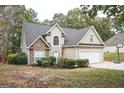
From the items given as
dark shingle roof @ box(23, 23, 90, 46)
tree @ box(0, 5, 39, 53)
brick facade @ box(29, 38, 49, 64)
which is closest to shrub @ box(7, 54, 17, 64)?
tree @ box(0, 5, 39, 53)

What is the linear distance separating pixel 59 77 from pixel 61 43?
1.23 m

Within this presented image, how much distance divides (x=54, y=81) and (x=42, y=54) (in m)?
1.13

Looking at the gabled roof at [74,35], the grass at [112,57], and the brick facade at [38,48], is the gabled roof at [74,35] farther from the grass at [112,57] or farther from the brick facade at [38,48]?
the grass at [112,57]

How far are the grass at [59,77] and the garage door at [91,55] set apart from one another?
356 millimetres

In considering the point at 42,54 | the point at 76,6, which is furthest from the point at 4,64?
the point at 76,6

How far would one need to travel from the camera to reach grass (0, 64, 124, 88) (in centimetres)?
727

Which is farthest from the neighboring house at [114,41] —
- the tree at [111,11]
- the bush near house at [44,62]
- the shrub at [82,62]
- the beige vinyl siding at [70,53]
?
the bush near house at [44,62]

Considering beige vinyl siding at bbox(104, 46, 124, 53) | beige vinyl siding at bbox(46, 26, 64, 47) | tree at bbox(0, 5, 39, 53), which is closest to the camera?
beige vinyl siding at bbox(104, 46, 124, 53)

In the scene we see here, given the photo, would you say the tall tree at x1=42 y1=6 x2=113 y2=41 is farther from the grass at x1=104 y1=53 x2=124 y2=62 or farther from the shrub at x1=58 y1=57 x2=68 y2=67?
the shrub at x1=58 y1=57 x2=68 y2=67

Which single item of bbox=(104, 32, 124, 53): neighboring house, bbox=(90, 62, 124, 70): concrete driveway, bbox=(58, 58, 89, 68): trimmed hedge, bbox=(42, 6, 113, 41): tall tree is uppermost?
bbox=(42, 6, 113, 41): tall tree

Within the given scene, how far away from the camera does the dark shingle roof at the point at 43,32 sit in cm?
823

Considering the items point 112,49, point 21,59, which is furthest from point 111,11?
point 21,59

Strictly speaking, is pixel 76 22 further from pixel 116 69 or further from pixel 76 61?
pixel 116 69

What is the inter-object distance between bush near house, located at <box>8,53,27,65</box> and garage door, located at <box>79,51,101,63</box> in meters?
1.71
